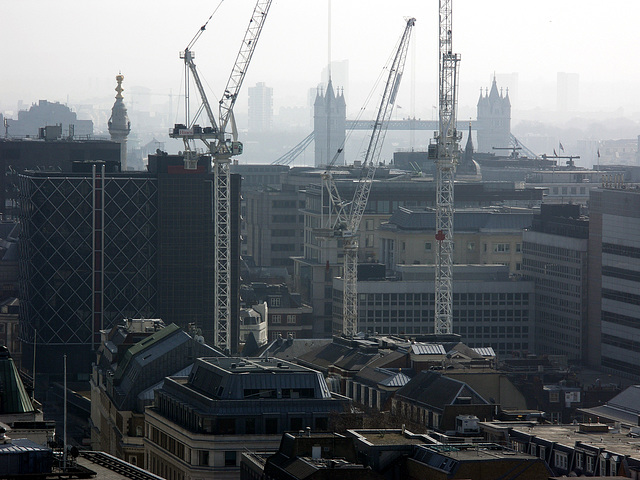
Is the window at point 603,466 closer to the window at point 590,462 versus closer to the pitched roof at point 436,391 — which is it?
the window at point 590,462

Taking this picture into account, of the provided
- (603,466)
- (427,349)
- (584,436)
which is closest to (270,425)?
(603,466)

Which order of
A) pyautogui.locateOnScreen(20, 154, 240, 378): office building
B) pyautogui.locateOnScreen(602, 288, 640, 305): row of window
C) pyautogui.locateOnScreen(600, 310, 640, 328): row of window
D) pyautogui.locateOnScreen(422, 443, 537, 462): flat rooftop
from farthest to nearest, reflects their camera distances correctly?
1. pyautogui.locateOnScreen(20, 154, 240, 378): office building
2. pyautogui.locateOnScreen(602, 288, 640, 305): row of window
3. pyautogui.locateOnScreen(600, 310, 640, 328): row of window
4. pyautogui.locateOnScreen(422, 443, 537, 462): flat rooftop

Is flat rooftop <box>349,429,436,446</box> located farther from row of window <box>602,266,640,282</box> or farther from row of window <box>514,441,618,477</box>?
row of window <box>602,266,640,282</box>

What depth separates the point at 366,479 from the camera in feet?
260

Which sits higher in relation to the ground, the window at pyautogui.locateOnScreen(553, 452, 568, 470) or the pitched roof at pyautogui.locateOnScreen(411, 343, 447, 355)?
the pitched roof at pyautogui.locateOnScreen(411, 343, 447, 355)

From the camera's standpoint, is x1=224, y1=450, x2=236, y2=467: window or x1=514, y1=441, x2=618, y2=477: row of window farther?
x1=224, y1=450, x2=236, y2=467: window

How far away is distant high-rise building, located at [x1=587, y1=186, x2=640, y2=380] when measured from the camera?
187250mm

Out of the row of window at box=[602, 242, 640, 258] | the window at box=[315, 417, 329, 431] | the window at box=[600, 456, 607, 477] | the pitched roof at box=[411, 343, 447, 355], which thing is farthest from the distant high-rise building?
the window at box=[315, 417, 329, 431]

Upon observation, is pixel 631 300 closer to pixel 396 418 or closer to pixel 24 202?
pixel 24 202

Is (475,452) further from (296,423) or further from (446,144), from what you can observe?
(446,144)

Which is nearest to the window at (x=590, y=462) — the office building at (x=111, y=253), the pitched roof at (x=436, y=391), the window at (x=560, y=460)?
the window at (x=560, y=460)

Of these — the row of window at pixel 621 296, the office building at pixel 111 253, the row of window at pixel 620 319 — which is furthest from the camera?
the office building at pixel 111 253

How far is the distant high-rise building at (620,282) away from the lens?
18725 centimetres

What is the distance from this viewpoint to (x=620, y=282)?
7510 inches
